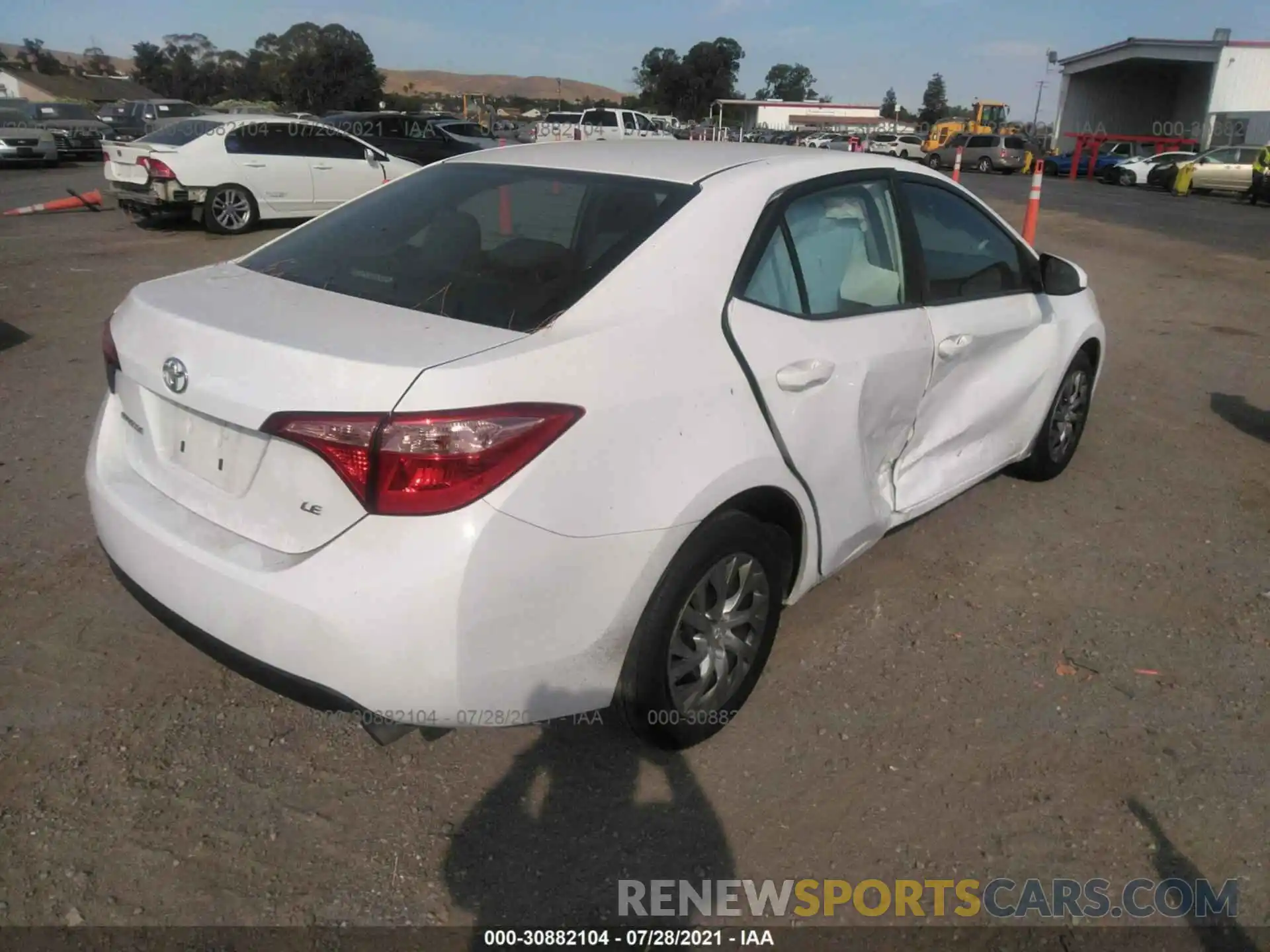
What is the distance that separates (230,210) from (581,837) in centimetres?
1232

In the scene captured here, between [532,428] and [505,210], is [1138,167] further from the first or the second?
[532,428]

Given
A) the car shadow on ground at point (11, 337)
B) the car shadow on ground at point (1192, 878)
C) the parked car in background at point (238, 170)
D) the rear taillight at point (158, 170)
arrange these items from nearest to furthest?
1. the car shadow on ground at point (1192, 878)
2. the car shadow on ground at point (11, 337)
3. the rear taillight at point (158, 170)
4. the parked car in background at point (238, 170)

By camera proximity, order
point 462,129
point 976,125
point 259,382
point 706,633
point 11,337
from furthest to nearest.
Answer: point 976,125 → point 462,129 → point 11,337 → point 706,633 → point 259,382

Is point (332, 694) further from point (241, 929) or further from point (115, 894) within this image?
point (115, 894)

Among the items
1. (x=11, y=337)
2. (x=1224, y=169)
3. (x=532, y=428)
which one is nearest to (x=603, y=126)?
(x=1224, y=169)

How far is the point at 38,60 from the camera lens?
97438 mm

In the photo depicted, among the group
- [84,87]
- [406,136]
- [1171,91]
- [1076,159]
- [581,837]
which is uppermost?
[1171,91]

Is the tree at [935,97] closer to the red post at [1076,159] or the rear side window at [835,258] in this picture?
the red post at [1076,159]

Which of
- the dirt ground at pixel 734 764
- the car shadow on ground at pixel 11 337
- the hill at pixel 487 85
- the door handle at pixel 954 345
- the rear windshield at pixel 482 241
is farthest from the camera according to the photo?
the hill at pixel 487 85

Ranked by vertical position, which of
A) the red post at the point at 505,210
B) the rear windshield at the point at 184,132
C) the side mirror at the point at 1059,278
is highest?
the rear windshield at the point at 184,132

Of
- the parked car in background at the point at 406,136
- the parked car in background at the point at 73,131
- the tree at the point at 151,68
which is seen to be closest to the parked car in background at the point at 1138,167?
the parked car in background at the point at 406,136

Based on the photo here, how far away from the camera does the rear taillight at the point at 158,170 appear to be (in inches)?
476

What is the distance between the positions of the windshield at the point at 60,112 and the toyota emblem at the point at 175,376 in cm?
3314

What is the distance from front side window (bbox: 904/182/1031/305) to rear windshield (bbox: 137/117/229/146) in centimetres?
1151
